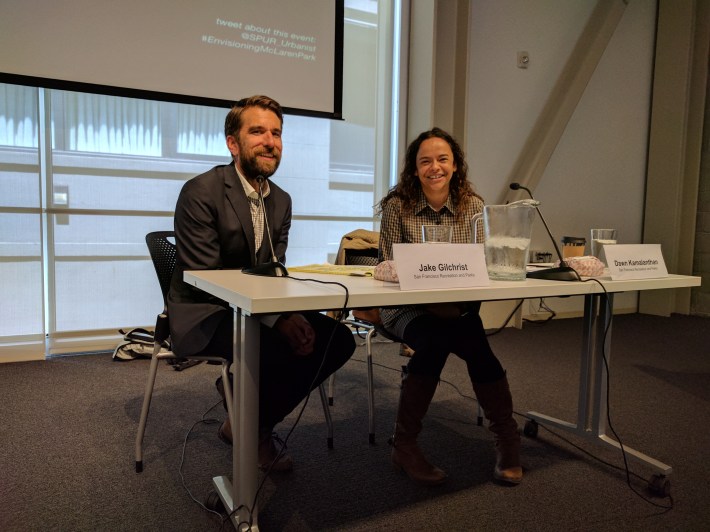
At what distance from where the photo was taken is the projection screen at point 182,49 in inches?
107

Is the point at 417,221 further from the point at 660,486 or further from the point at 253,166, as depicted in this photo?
the point at 660,486

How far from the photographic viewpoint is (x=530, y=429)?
1881 millimetres

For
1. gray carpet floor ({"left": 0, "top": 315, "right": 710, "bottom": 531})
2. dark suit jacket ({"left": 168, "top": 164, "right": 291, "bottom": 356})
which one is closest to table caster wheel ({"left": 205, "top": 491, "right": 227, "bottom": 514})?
gray carpet floor ({"left": 0, "top": 315, "right": 710, "bottom": 531})

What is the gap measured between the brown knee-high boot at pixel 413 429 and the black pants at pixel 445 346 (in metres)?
0.04

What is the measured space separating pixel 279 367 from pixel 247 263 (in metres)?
0.33

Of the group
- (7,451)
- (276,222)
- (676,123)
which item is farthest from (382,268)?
(676,123)

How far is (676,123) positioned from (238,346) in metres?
5.04

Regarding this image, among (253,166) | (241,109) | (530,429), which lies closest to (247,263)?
(253,166)

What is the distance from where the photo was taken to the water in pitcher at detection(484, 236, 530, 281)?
4.11ft

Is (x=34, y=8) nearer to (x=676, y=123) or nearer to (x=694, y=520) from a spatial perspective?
(x=694, y=520)

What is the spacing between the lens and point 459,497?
1414 millimetres

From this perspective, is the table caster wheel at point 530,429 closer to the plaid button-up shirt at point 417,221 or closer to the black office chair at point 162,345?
the plaid button-up shirt at point 417,221

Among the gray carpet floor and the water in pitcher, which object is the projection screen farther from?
the water in pitcher

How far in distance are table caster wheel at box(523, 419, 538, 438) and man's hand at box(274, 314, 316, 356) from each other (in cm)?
98
